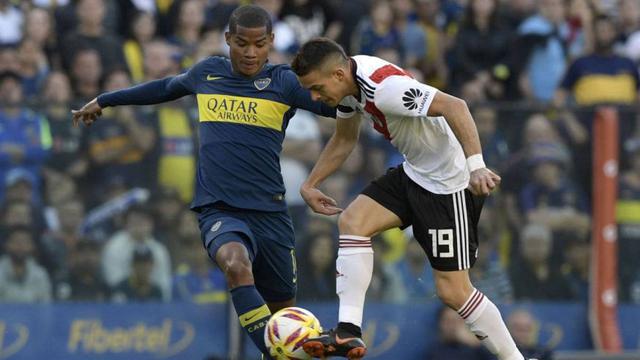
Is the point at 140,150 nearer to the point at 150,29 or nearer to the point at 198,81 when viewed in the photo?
the point at 150,29

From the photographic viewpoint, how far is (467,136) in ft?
28.9

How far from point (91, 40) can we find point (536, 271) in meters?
4.79

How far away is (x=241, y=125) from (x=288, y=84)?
40cm

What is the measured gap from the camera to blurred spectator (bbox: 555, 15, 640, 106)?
49.8ft

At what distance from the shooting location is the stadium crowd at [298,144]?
13.1 meters

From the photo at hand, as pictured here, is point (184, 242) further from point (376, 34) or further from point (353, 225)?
point (353, 225)

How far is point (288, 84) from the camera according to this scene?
31.6 feet

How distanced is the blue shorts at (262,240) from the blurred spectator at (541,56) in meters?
6.05

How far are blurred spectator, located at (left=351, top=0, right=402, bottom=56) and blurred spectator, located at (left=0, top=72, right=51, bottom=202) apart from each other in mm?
3744

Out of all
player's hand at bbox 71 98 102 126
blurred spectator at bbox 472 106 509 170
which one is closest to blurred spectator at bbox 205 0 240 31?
blurred spectator at bbox 472 106 509 170

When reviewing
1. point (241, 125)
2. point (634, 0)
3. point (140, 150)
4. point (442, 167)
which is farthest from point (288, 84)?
point (634, 0)

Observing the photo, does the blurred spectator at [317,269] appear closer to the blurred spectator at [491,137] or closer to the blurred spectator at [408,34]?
the blurred spectator at [491,137]

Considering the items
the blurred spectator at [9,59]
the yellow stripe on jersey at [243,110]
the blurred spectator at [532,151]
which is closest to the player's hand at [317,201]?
the yellow stripe on jersey at [243,110]

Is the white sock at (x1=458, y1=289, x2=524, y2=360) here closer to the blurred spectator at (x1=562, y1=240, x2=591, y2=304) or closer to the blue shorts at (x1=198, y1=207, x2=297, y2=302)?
the blue shorts at (x1=198, y1=207, x2=297, y2=302)
